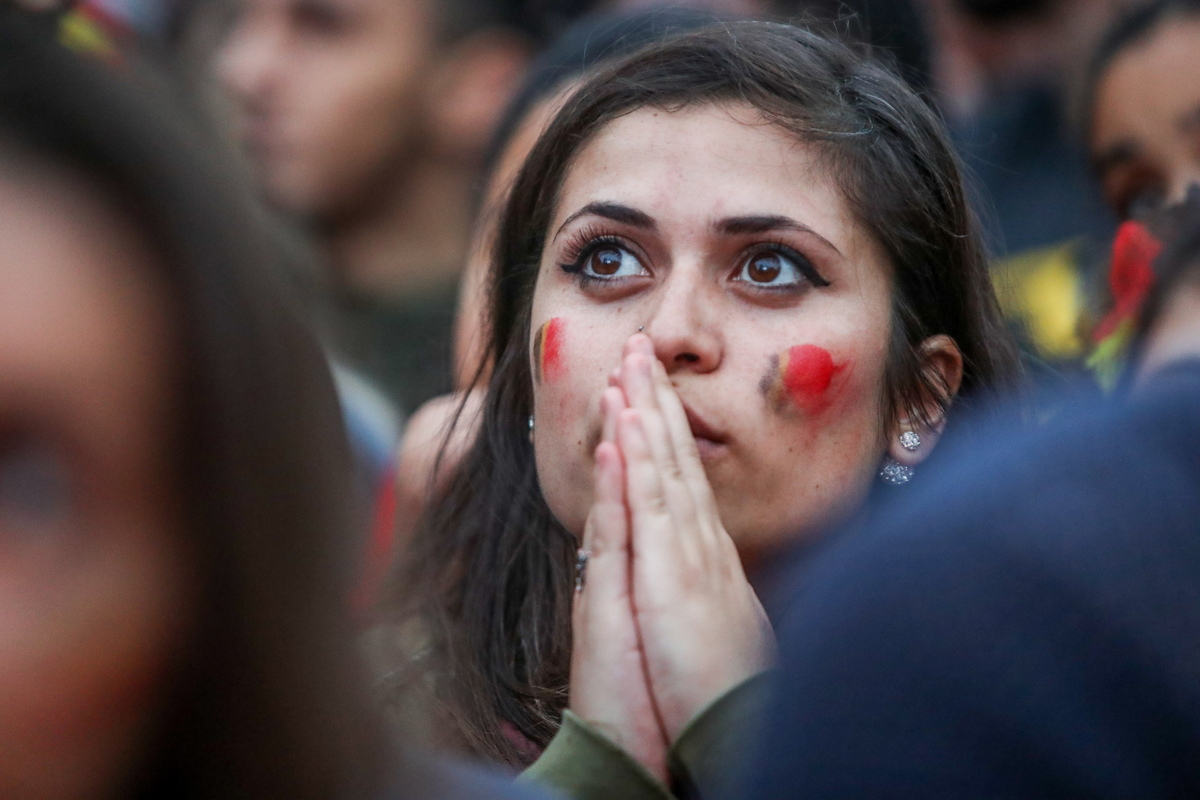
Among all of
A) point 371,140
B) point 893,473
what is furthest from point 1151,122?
point 371,140

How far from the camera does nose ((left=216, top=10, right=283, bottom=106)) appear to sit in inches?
171

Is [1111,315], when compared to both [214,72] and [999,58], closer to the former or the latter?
[999,58]

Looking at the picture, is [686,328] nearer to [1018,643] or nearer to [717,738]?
[717,738]

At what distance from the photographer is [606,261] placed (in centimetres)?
225

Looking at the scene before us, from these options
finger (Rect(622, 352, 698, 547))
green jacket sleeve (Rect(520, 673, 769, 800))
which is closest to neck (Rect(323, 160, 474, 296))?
finger (Rect(622, 352, 698, 547))

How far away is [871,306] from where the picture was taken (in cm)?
219

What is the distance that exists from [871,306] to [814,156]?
26 cm

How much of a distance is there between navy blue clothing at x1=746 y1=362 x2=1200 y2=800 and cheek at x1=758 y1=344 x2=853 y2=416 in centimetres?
83

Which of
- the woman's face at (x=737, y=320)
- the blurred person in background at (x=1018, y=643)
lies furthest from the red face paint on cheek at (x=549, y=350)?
the blurred person in background at (x=1018, y=643)

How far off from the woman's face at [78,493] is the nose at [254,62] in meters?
3.45

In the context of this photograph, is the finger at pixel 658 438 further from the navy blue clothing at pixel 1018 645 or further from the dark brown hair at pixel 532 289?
the navy blue clothing at pixel 1018 645

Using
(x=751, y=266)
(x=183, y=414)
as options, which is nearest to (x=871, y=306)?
(x=751, y=266)

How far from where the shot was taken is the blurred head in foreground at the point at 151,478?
3.25 ft

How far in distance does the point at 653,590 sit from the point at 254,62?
3036 millimetres
